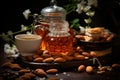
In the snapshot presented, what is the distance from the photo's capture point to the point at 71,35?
1.25 meters

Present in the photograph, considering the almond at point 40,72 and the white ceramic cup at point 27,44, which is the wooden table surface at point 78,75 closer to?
the almond at point 40,72

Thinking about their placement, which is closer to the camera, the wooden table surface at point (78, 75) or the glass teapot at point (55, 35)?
the wooden table surface at point (78, 75)

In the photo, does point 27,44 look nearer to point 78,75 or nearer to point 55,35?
point 55,35

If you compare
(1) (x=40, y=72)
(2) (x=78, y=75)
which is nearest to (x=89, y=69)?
(2) (x=78, y=75)

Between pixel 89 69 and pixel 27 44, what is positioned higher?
pixel 27 44

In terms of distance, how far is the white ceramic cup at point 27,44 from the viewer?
1.16 metres

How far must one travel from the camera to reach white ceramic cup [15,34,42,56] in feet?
3.80

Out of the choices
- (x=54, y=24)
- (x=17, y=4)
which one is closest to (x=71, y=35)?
(x=54, y=24)

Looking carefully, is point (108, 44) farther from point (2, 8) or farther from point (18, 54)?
point (2, 8)

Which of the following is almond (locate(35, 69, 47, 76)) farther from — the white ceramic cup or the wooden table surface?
the white ceramic cup

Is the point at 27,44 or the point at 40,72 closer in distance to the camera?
the point at 40,72

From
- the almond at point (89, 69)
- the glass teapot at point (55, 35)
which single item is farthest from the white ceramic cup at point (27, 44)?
the almond at point (89, 69)

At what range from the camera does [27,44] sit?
1.16 m

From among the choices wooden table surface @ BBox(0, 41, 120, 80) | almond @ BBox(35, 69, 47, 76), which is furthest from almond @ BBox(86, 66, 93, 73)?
almond @ BBox(35, 69, 47, 76)
